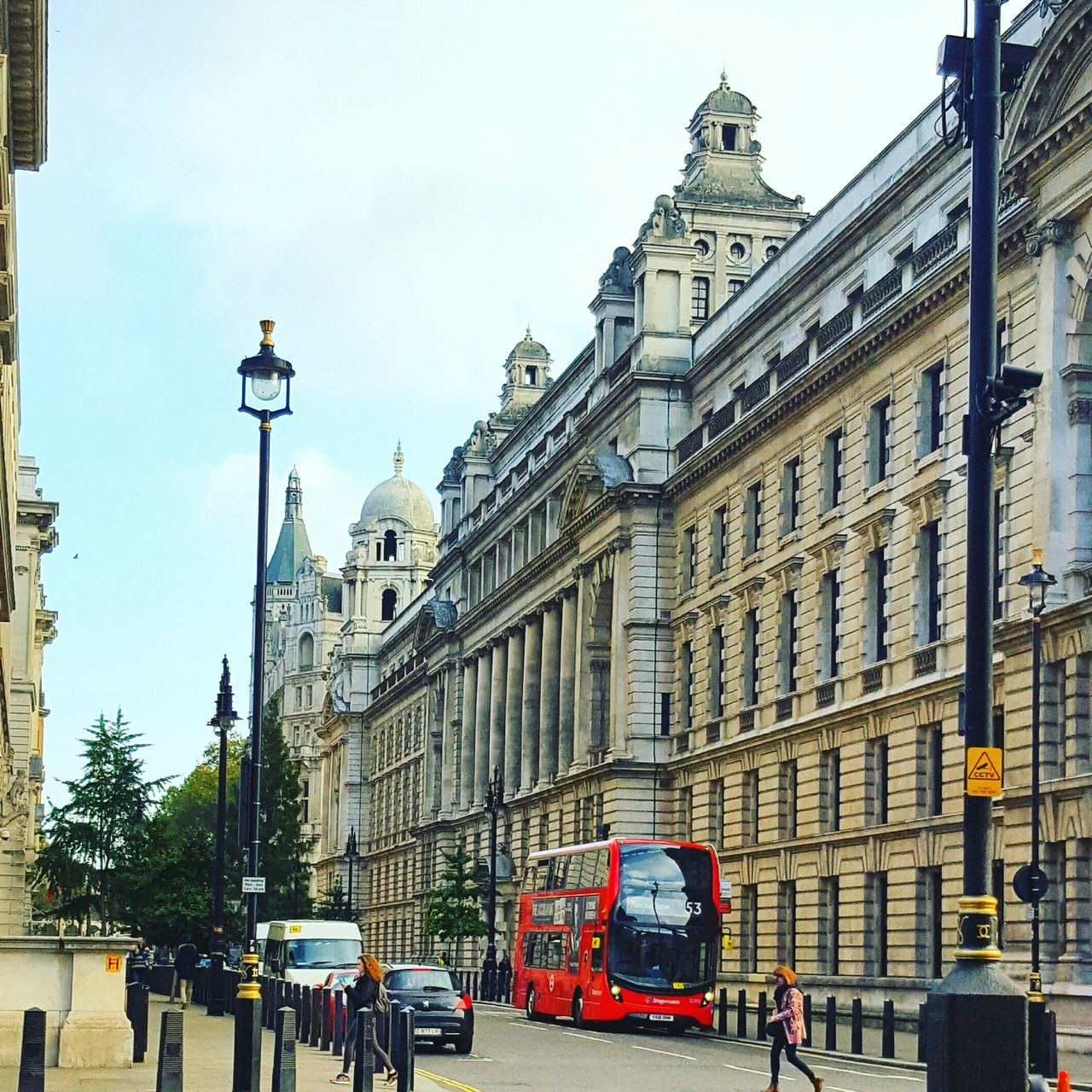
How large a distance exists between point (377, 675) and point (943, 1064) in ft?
427

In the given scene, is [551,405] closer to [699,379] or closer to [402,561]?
[699,379]

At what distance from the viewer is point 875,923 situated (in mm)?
49625

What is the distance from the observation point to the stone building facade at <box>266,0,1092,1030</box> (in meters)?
40.7

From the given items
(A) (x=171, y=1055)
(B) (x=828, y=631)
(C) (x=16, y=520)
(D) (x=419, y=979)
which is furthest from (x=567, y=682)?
(A) (x=171, y=1055)

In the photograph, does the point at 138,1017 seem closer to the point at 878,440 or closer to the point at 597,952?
the point at 597,952

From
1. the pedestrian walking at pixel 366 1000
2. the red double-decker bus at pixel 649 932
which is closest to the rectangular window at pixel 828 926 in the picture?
the red double-decker bus at pixel 649 932

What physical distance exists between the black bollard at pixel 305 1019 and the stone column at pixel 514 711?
162ft

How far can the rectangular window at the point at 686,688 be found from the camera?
66.8 meters

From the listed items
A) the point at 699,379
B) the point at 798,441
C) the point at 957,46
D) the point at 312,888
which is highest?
the point at 699,379

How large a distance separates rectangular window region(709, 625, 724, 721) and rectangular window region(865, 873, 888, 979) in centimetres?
1372

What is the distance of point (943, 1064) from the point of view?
11.9 m

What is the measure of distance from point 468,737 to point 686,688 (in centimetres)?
3552

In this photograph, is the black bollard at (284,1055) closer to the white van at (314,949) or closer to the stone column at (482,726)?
the white van at (314,949)

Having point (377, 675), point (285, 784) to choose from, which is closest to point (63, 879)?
point (285, 784)
